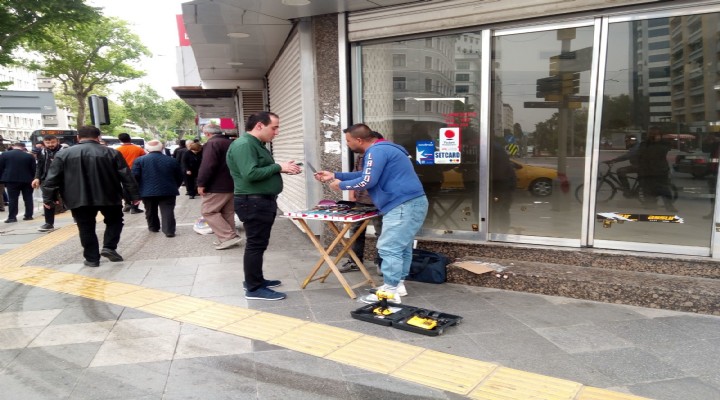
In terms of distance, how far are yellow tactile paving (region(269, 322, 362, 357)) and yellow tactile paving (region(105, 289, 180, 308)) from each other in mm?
1657

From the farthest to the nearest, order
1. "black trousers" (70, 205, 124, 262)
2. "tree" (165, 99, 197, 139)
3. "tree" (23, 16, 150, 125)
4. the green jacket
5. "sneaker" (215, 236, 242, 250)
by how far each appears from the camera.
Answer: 1. "tree" (165, 99, 197, 139)
2. "tree" (23, 16, 150, 125)
3. "sneaker" (215, 236, 242, 250)
4. "black trousers" (70, 205, 124, 262)
5. the green jacket

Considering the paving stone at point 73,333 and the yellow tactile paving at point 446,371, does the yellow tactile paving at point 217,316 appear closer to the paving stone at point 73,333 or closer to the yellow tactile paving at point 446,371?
the paving stone at point 73,333

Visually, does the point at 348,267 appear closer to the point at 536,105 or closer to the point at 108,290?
the point at 108,290

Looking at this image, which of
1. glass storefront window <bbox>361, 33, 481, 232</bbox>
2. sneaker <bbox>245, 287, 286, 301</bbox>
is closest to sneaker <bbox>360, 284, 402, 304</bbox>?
sneaker <bbox>245, 287, 286, 301</bbox>

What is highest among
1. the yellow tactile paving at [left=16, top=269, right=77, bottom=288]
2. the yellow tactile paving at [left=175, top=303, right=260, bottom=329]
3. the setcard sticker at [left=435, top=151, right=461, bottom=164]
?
the setcard sticker at [left=435, top=151, right=461, bottom=164]

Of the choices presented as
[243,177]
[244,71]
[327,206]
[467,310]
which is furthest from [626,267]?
[244,71]

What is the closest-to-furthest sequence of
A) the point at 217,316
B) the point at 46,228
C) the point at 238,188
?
the point at 217,316 → the point at 238,188 → the point at 46,228

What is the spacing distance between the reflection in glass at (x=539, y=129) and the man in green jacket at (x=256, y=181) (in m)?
2.62

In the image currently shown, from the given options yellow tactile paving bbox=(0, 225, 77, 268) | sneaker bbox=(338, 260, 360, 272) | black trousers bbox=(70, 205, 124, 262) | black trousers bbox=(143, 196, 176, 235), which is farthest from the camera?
black trousers bbox=(143, 196, 176, 235)

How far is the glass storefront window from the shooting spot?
5.47m

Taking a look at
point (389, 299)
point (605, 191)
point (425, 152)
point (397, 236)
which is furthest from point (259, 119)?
point (605, 191)

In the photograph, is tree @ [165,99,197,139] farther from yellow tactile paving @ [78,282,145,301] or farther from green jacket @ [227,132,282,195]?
green jacket @ [227,132,282,195]

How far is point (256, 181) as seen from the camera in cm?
420

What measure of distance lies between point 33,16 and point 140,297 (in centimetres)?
1078
